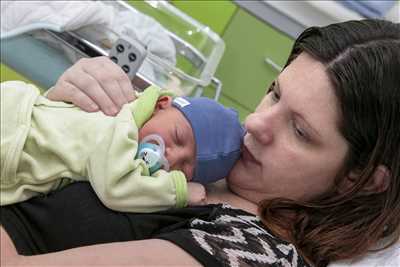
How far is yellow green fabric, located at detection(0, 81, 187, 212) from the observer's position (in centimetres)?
96

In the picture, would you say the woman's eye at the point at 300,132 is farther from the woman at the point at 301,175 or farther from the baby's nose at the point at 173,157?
the baby's nose at the point at 173,157

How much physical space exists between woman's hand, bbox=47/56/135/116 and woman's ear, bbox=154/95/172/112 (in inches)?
2.4

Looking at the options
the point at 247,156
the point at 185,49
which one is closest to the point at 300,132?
the point at 247,156

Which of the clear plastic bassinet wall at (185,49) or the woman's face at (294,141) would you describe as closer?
the woman's face at (294,141)

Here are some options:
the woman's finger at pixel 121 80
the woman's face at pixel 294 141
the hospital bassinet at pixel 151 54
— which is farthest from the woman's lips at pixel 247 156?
the hospital bassinet at pixel 151 54

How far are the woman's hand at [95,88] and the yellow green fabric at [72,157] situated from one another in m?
0.07

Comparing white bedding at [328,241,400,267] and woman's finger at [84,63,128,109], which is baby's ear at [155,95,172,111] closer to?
woman's finger at [84,63,128,109]

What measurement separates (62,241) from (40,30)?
3.68 feet

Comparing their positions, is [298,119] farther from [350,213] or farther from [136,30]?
[136,30]

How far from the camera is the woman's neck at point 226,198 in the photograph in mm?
1170

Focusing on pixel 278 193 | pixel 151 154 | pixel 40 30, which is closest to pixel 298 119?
pixel 278 193

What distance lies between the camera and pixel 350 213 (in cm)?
115

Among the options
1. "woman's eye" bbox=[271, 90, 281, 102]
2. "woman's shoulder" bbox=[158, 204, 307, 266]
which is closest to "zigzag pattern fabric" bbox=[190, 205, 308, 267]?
"woman's shoulder" bbox=[158, 204, 307, 266]

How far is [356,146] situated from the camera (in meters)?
1.07
